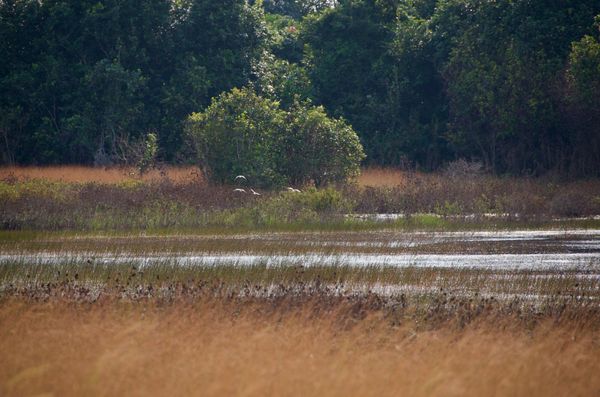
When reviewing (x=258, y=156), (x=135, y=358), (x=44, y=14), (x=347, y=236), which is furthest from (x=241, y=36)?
(x=135, y=358)

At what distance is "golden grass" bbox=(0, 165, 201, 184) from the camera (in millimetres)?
36938

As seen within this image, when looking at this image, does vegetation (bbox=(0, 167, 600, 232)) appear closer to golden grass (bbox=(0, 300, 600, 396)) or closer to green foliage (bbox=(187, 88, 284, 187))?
green foliage (bbox=(187, 88, 284, 187))

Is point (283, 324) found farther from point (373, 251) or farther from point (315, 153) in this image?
point (315, 153)

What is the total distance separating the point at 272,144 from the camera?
3666cm

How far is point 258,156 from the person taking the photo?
118ft

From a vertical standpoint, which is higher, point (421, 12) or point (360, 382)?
point (421, 12)

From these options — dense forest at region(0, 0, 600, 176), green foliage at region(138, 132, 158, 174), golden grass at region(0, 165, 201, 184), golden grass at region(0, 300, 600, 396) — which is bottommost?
golden grass at region(0, 165, 201, 184)

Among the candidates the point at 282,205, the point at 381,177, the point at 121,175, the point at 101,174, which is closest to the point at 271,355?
the point at 282,205

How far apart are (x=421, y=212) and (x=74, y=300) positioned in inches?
736

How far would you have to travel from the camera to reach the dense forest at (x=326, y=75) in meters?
42.0

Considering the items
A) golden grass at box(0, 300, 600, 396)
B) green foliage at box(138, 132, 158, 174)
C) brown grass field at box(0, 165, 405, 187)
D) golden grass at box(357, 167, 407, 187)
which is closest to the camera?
golden grass at box(0, 300, 600, 396)

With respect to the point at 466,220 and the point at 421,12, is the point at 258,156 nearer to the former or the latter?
the point at 466,220

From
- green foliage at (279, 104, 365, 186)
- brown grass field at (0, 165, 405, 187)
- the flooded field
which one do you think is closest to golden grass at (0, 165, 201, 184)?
brown grass field at (0, 165, 405, 187)

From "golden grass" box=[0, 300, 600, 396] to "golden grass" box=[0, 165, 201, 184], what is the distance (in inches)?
925
